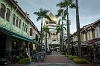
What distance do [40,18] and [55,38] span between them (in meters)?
56.6

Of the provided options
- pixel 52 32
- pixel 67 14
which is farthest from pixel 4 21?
pixel 52 32

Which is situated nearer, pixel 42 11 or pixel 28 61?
pixel 28 61

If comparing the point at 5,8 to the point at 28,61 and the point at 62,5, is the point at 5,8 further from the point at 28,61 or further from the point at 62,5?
the point at 62,5

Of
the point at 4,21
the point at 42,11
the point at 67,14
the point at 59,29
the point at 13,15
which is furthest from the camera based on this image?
the point at 59,29

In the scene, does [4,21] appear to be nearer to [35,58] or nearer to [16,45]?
[35,58]

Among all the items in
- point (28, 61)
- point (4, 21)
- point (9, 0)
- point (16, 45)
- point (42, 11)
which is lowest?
point (28, 61)

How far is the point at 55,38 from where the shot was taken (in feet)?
289

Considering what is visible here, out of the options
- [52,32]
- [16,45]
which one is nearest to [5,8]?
[16,45]

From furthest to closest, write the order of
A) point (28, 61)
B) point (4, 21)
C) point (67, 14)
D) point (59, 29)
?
point (59, 29) → point (67, 14) → point (28, 61) → point (4, 21)

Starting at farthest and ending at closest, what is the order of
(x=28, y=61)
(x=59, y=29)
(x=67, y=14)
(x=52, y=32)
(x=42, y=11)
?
(x=52, y=32), (x=59, y=29), (x=42, y=11), (x=67, y=14), (x=28, y=61)

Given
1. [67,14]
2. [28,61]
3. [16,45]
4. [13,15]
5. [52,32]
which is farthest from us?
[52,32]

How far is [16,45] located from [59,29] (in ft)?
96.0

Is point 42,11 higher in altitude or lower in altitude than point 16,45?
higher

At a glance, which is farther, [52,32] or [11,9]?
[52,32]
